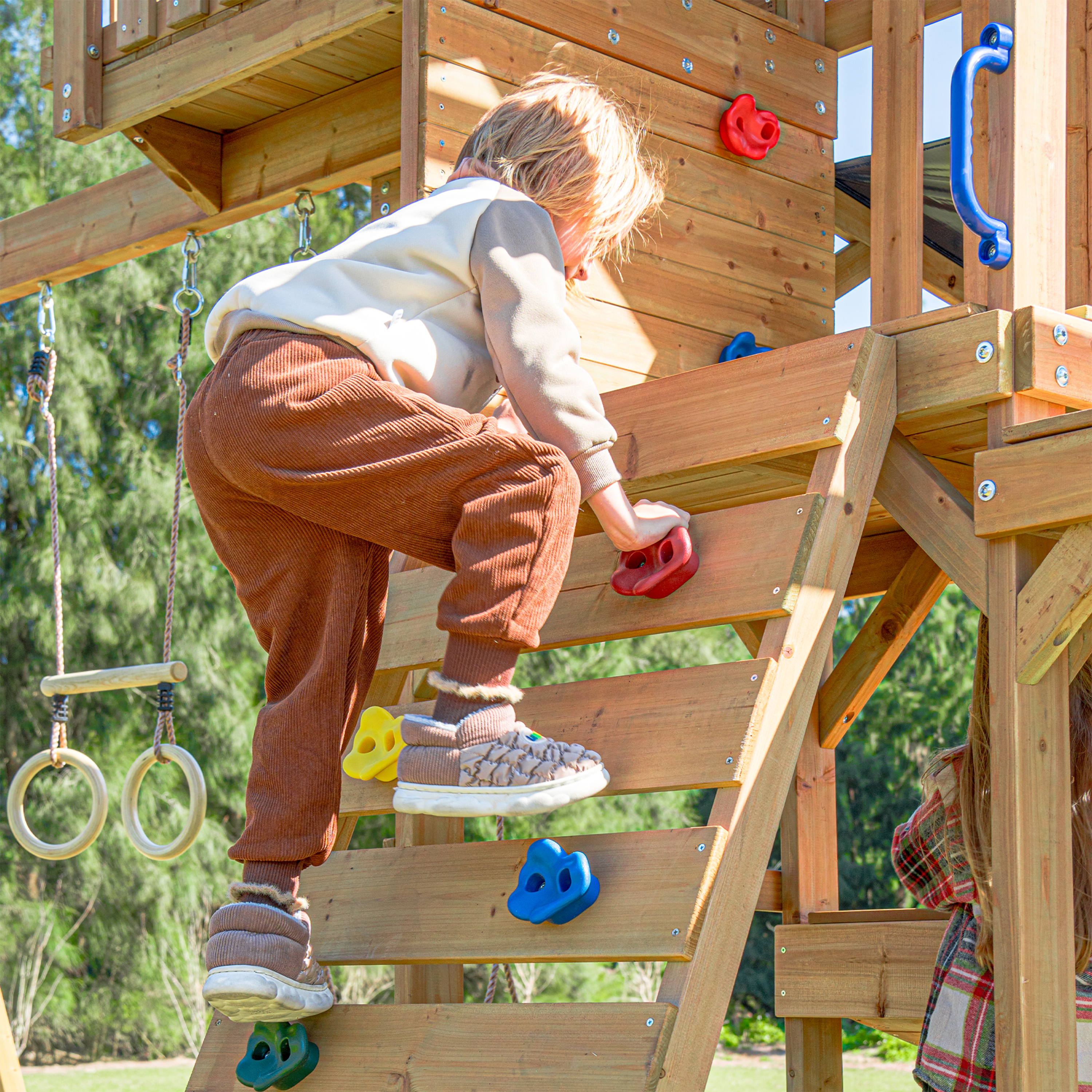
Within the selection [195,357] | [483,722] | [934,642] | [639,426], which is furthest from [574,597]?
[934,642]

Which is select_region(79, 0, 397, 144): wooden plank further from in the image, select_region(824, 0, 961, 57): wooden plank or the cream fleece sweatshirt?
select_region(824, 0, 961, 57): wooden plank

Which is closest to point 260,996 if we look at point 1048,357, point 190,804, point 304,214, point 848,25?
point 190,804

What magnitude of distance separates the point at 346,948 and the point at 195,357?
1151 centimetres

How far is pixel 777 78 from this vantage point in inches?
169

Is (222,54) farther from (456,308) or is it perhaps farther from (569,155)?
(456,308)

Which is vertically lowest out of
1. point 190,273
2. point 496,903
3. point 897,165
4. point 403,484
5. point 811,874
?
point 496,903

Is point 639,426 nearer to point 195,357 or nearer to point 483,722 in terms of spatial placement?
point 483,722

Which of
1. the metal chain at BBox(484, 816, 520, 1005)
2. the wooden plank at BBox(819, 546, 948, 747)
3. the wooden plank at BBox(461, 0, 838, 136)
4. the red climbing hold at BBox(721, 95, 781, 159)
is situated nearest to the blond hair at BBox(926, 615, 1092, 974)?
the metal chain at BBox(484, 816, 520, 1005)

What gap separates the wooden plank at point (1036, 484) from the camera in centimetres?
245

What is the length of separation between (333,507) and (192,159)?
2454 millimetres

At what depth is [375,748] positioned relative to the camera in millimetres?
2916

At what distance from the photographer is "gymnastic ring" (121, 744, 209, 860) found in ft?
11.1

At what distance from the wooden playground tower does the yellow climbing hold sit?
0.06m

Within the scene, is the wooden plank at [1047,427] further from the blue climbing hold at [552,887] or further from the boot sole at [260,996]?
the boot sole at [260,996]
